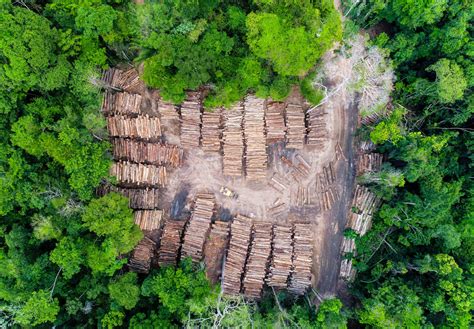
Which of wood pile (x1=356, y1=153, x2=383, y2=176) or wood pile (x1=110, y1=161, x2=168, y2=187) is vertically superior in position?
wood pile (x1=356, y1=153, x2=383, y2=176)

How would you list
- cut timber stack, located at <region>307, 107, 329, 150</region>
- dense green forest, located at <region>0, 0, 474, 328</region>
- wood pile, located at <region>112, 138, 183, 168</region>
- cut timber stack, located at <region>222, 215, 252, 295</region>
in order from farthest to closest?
cut timber stack, located at <region>307, 107, 329, 150</region>, cut timber stack, located at <region>222, 215, 252, 295</region>, wood pile, located at <region>112, 138, 183, 168</region>, dense green forest, located at <region>0, 0, 474, 328</region>

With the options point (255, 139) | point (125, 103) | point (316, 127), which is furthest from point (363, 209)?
point (125, 103)

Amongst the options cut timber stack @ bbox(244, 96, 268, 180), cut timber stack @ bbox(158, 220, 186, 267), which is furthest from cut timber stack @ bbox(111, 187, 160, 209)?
cut timber stack @ bbox(244, 96, 268, 180)

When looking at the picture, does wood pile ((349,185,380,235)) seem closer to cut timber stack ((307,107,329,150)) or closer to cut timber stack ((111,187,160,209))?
cut timber stack ((307,107,329,150))

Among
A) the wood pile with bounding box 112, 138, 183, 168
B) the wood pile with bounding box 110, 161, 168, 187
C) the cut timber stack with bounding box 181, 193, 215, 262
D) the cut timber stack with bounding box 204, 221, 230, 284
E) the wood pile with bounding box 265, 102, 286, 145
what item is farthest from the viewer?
the wood pile with bounding box 265, 102, 286, 145

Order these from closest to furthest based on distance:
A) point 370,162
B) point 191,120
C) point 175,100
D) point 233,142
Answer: point 175,100 → point 191,120 → point 233,142 → point 370,162

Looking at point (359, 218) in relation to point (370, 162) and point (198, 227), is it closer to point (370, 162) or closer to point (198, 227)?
point (370, 162)

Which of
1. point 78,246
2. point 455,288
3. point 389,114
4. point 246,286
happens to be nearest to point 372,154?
point 389,114
